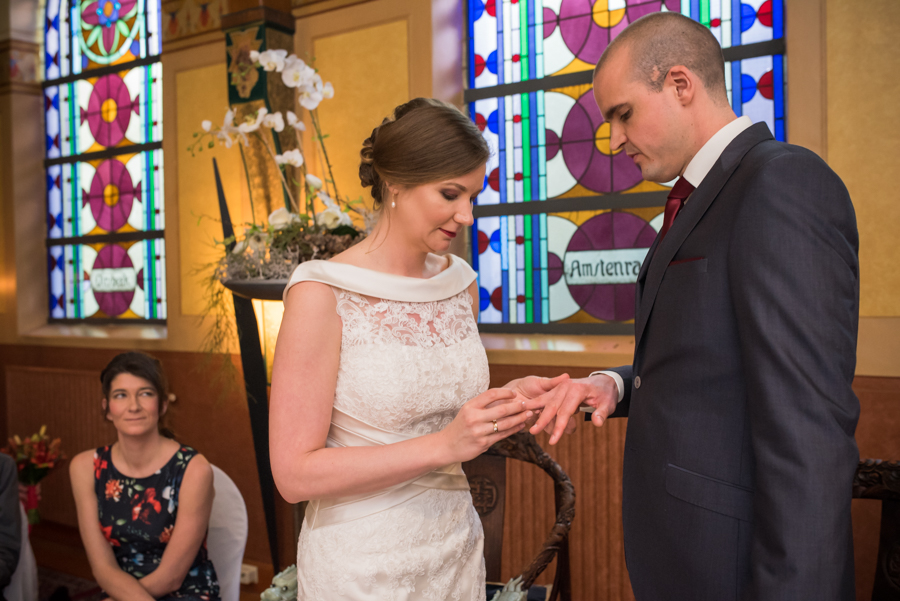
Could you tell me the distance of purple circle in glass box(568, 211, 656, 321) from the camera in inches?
141

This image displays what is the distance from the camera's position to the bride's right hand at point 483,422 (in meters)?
1.31

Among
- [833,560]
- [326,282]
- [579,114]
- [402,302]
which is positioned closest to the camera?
[833,560]

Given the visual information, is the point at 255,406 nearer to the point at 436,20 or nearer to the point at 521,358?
the point at 521,358

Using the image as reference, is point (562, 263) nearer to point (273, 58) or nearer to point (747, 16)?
point (747, 16)

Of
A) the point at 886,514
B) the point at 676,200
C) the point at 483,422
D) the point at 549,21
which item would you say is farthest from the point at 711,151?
the point at 549,21

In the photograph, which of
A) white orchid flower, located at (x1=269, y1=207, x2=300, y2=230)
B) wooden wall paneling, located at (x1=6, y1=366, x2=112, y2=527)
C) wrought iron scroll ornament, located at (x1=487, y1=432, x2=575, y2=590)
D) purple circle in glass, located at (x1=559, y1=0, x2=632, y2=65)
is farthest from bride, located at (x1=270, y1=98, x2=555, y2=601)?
wooden wall paneling, located at (x1=6, y1=366, x2=112, y2=527)

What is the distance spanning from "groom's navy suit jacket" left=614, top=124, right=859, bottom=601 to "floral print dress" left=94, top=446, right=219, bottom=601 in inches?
72.2

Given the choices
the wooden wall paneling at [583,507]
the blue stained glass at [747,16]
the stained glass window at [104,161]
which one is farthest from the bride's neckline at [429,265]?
the stained glass window at [104,161]

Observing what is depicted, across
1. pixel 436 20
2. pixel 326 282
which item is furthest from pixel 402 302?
pixel 436 20

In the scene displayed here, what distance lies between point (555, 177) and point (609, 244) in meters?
0.48

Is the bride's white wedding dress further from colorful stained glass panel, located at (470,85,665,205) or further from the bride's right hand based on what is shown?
colorful stained glass panel, located at (470,85,665,205)

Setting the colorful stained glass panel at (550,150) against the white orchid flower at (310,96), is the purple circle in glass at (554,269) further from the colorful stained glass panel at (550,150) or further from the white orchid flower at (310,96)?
the white orchid flower at (310,96)

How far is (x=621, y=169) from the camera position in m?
3.62

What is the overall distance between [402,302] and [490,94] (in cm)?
258
